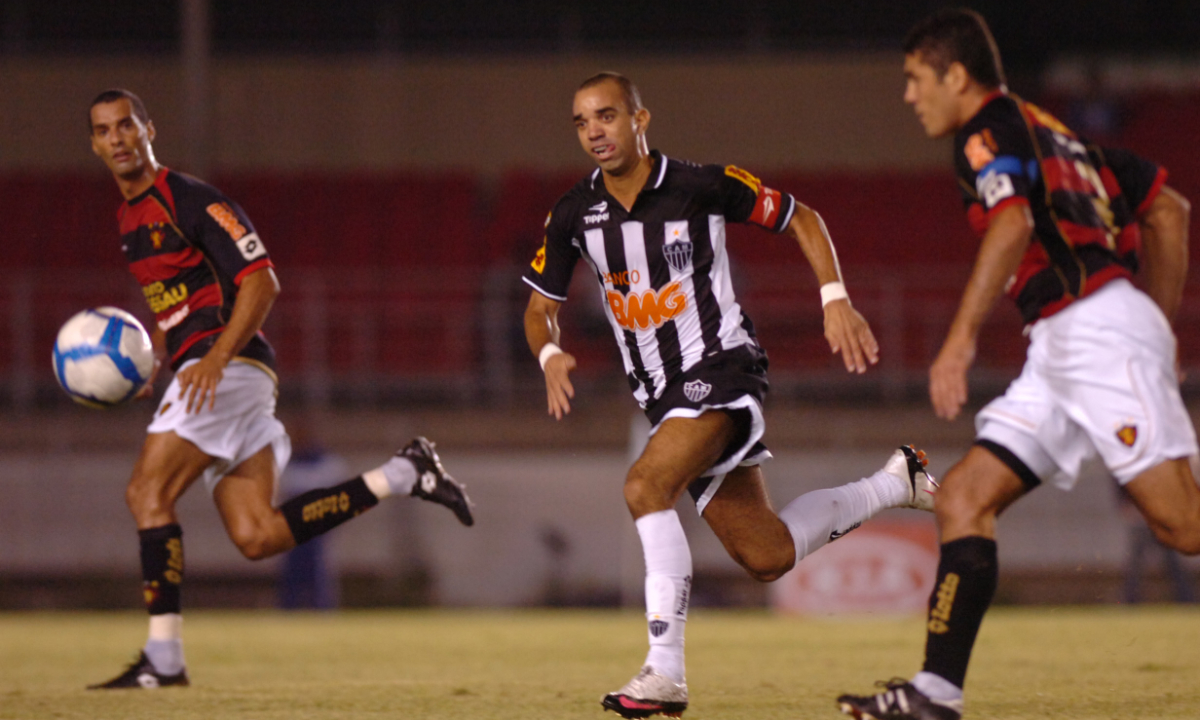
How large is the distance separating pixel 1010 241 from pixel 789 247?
40.7 ft

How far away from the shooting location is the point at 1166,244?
419cm

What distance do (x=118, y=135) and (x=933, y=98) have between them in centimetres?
356

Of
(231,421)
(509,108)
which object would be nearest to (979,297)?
(231,421)

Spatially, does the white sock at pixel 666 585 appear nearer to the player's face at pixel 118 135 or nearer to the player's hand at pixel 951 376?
the player's hand at pixel 951 376

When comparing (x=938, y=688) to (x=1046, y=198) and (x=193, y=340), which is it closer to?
(x=1046, y=198)

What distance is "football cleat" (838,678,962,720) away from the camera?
3.71 meters

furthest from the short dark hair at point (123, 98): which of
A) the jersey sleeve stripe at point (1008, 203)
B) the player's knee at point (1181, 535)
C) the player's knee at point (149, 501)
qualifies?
the player's knee at point (1181, 535)

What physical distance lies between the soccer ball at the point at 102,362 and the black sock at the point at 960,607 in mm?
3635

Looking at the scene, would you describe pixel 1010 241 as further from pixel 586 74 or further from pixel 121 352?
pixel 586 74

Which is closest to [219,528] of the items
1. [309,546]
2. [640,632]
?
[309,546]

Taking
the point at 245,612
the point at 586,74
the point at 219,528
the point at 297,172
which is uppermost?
the point at 586,74

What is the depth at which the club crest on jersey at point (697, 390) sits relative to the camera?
4.74m

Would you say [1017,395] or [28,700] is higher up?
[1017,395]

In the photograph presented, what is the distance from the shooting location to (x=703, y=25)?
60.8 feet
